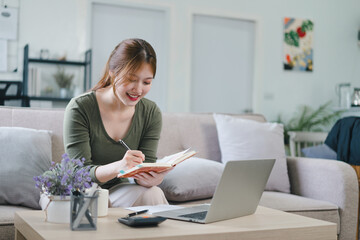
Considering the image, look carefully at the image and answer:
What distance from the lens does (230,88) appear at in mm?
5613

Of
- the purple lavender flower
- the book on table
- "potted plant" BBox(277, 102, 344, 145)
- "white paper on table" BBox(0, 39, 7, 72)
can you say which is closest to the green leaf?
"potted plant" BBox(277, 102, 344, 145)

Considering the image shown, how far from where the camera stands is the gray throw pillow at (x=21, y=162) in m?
1.98

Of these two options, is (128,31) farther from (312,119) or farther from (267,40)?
(312,119)

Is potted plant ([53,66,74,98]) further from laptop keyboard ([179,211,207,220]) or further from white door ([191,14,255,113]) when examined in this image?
laptop keyboard ([179,211,207,220])

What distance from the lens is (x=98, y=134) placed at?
6.37ft

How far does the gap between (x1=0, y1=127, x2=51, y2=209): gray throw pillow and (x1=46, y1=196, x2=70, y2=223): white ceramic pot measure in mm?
724

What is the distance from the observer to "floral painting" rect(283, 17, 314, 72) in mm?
5754

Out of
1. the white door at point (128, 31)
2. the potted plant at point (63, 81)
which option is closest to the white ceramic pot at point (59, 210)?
the potted plant at point (63, 81)

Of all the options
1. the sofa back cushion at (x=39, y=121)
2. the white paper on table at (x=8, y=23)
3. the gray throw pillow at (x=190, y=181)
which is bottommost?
the gray throw pillow at (x=190, y=181)

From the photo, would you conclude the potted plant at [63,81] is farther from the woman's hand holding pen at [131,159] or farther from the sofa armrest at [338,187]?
the woman's hand holding pen at [131,159]

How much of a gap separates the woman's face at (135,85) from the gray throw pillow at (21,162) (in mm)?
508

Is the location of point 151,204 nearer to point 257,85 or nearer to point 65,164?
point 65,164

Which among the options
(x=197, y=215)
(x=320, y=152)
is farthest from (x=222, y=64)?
(x=197, y=215)

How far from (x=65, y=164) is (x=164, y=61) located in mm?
4063
